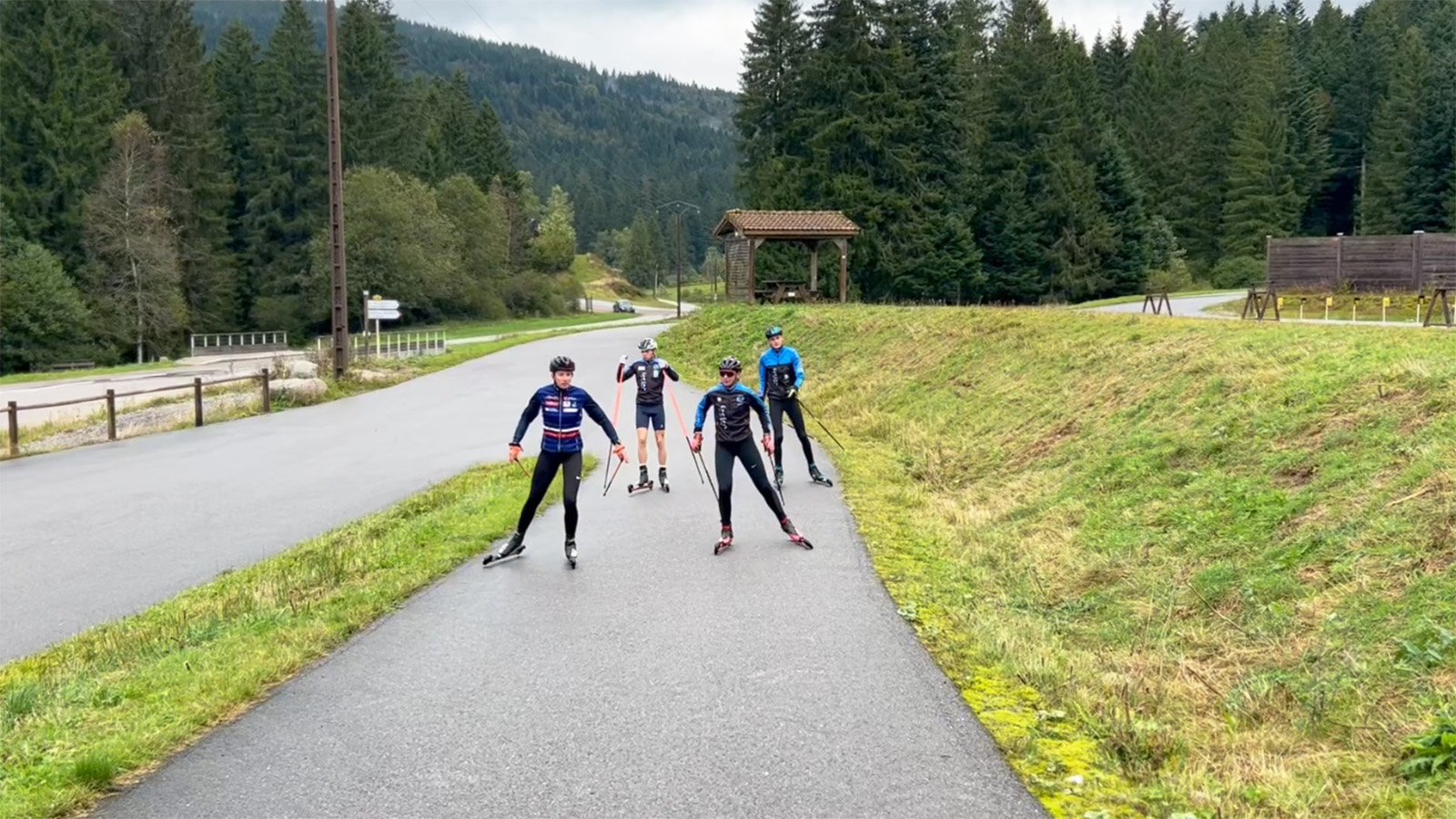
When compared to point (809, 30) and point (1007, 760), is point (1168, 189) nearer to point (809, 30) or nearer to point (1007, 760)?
point (809, 30)

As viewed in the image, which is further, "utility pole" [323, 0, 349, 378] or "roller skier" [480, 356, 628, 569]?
"utility pole" [323, 0, 349, 378]

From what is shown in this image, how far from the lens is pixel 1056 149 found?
196 ft

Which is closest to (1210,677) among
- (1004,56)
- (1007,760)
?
(1007,760)

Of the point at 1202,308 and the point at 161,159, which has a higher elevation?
the point at 161,159

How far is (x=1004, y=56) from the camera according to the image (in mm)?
61062

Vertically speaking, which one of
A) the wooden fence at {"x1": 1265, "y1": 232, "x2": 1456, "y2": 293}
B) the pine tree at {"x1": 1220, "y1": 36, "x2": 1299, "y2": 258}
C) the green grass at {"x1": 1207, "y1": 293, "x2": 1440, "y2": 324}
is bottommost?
the green grass at {"x1": 1207, "y1": 293, "x2": 1440, "y2": 324}

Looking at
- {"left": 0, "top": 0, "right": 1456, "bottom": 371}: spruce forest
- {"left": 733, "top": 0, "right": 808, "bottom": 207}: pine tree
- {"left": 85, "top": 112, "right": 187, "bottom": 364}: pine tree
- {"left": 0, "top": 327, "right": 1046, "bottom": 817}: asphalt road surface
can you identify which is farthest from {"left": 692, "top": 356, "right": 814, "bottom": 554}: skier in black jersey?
{"left": 85, "top": 112, "right": 187, "bottom": 364}: pine tree

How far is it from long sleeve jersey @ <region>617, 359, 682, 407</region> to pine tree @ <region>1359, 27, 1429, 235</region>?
63651 millimetres

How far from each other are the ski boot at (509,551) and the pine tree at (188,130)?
64.4m

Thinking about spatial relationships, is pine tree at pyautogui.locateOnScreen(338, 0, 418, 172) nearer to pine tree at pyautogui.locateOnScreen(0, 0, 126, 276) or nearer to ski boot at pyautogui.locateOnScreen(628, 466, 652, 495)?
pine tree at pyautogui.locateOnScreen(0, 0, 126, 276)

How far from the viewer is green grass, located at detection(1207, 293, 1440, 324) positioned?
1067 inches

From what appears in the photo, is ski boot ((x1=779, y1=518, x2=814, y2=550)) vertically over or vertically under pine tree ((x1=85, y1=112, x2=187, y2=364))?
under

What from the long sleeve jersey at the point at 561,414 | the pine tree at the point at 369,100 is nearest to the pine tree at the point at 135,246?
the pine tree at the point at 369,100

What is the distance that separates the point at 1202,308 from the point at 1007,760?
1352 inches
